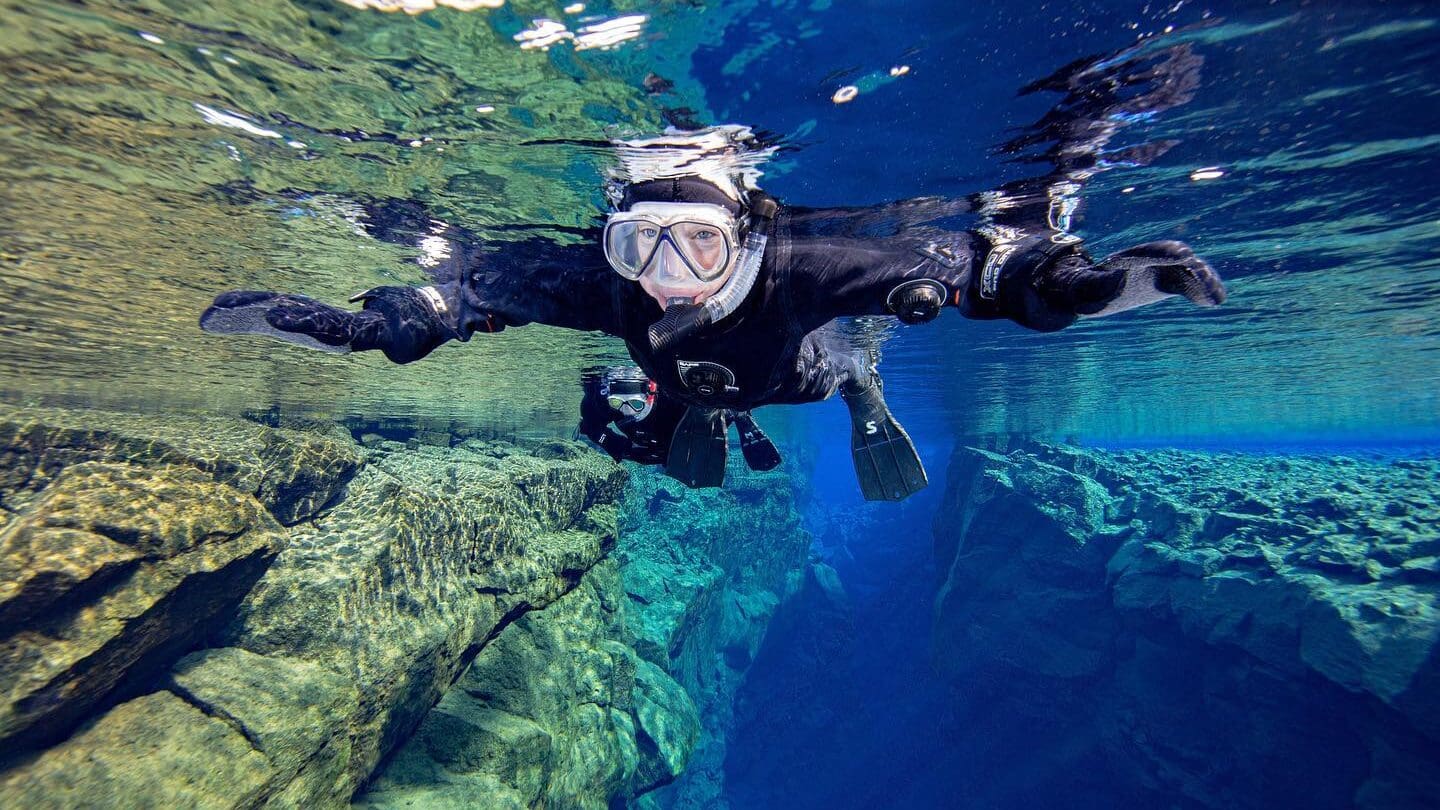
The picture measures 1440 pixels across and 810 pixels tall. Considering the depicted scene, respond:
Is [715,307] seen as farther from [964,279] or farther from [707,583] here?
[707,583]

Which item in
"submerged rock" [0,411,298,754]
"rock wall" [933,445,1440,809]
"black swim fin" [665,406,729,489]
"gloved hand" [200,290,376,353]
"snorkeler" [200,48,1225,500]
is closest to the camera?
"snorkeler" [200,48,1225,500]

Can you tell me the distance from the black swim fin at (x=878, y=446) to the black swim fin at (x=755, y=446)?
3.04 feet

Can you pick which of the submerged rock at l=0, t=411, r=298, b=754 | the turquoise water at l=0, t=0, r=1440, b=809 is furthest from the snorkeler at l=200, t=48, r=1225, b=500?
the submerged rock at l=0, t=411, r=298, b=754

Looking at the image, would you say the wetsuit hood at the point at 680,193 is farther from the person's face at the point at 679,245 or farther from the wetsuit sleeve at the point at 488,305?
the wetsuit sleeve at the point at 488,305

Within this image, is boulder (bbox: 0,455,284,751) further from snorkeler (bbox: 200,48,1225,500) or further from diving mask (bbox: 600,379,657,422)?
diving mask (bbox: 600,379,657,422)

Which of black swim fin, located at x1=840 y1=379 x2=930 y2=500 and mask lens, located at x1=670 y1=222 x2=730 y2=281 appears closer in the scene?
mask lens, located at x1=670 y1=222 x2=730 y2=281

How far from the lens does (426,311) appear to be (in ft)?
11.0

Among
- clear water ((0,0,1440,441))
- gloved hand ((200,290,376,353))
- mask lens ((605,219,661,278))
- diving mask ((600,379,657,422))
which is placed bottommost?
diving mask ((600,379,657,422))

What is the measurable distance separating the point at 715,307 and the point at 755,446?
10.8 ft

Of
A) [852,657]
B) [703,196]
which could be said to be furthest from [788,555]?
[703,196]

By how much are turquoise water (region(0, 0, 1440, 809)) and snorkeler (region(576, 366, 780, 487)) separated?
118 inches

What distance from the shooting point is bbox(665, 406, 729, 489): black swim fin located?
17.7ft

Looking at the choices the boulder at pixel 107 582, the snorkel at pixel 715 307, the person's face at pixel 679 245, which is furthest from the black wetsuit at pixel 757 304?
the boulder at pixel 107 582

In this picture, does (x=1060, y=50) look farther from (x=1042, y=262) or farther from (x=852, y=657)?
(x=852, y=657)
